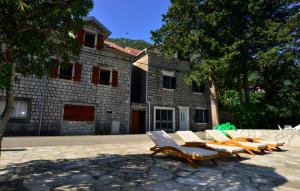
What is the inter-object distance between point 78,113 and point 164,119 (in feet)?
26.2

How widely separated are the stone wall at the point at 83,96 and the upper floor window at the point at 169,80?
371 centimetres

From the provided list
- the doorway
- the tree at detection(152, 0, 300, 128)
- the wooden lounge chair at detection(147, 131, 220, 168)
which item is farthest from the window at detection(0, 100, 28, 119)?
the wooden lounge chair at detection(147, 131, 220, 168)

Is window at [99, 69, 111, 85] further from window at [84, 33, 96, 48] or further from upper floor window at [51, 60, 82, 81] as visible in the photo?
window at [84, 33, 96, 48]

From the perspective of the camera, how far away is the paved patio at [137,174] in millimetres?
4332

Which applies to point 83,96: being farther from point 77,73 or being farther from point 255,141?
point 255,141

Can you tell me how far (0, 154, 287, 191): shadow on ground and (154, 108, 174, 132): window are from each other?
49.8ft

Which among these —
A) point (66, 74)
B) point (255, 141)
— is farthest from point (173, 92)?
point (255, 141)

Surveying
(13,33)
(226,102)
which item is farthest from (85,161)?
(226,102)

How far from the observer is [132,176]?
5.01m

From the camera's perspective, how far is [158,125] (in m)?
21.9

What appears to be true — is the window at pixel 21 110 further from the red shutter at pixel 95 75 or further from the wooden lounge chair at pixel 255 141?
the wooden lounge chair at pixel 255 141

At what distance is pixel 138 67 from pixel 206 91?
8.03 meters

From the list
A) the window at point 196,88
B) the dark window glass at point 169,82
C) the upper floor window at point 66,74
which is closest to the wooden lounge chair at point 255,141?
the upper floor window at point 66,74

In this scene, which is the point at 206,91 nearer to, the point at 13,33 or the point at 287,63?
the point at 287,63
